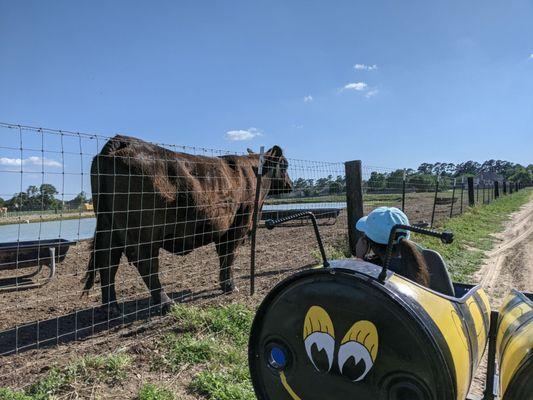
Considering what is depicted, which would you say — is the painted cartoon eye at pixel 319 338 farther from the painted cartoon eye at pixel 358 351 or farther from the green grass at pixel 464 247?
the green grass at pixel 464 247

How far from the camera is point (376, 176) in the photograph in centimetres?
1035

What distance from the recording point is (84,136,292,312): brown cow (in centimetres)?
447

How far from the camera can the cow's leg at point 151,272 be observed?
4707 mm

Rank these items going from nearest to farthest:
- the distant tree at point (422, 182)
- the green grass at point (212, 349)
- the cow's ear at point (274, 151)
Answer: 1. the green grass at point (212, 349)
2. the cow's ear at point (274, 151)
3. the distant tree at point (422, 182)

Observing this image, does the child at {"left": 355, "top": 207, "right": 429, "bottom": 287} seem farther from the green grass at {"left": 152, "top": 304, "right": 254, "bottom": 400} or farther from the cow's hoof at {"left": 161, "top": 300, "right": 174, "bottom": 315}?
the cow's hoof at {"left": 161, "top": 300, "right": 174, "bottom": 315}

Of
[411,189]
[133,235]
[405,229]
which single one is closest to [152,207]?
[133,235]

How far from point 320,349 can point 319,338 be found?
50mm

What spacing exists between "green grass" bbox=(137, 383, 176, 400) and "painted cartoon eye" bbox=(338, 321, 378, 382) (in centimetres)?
159

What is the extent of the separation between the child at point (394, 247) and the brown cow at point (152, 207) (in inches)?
Result: 106

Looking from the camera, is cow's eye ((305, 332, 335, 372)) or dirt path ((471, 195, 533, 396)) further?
dirt path ((471, 195, 533, 396))

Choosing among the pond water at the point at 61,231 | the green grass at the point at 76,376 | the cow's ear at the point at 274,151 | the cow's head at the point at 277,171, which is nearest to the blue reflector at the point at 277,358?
the green grass at the point at 76,376

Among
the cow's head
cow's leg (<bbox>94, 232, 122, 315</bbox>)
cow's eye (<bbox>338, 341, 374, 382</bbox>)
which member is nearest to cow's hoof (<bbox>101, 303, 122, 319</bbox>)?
cow's leg (<bbox>94, 232, 122, 315</bbox>)

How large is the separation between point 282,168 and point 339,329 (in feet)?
18.5

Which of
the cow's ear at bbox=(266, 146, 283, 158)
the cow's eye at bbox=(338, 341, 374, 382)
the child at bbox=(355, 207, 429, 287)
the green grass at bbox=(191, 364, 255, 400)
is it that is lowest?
the green grass at bbox=(191, 364, 255, 400)
